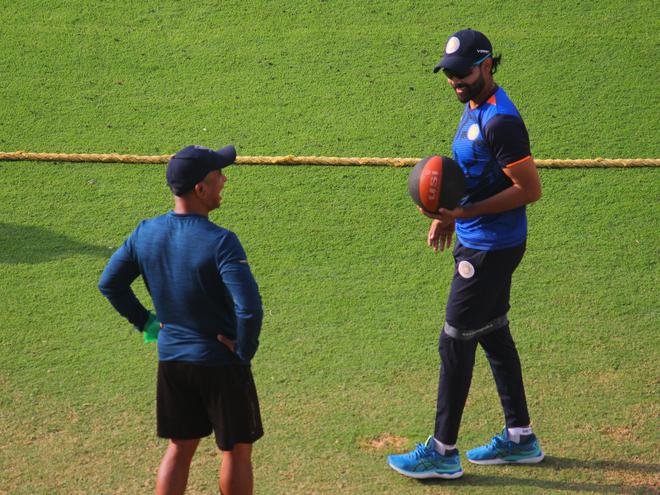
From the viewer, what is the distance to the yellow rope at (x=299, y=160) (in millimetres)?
8422

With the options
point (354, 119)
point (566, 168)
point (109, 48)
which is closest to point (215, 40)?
point (109, 48)

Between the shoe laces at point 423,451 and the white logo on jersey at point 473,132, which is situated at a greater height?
the white logo on jersey at point 473,132

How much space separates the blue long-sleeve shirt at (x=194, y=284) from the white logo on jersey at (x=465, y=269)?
49.7 inches

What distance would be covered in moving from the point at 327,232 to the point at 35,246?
7.36ft

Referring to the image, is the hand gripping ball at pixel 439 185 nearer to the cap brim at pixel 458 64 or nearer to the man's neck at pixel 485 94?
the man's neck at pixel 485 94

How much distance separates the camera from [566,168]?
845 centimetres

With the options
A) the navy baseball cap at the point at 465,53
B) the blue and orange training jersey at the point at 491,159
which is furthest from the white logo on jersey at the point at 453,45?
the blue and orange training jersey at the point at 491,159

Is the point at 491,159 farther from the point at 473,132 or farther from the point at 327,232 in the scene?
the point at 327,232

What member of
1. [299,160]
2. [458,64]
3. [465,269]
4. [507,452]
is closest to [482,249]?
[465,269]

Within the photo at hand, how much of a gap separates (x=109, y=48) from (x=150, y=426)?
5.40m

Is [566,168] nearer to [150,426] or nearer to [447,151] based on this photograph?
[447,151]

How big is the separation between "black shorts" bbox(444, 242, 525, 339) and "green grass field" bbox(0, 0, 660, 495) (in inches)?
33.0

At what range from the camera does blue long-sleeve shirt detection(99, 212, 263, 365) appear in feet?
14.0

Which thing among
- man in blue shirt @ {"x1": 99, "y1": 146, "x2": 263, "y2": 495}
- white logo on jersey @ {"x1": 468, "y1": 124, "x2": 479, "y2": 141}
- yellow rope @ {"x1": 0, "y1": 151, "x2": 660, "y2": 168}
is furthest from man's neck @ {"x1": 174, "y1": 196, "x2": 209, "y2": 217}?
yellow rope @ {"x1": 0, "y1": 151, "x2": 660, "y2": 168}
